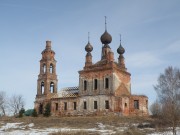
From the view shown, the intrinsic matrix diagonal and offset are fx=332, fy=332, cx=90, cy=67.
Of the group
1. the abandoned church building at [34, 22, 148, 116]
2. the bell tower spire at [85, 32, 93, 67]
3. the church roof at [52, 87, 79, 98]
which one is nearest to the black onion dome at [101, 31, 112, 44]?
the abandoned church building at [34, 22, 148, 116]

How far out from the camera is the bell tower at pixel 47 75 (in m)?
48.1

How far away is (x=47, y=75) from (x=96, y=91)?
860cm

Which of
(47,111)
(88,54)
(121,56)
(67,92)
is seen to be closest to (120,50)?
(121,56)

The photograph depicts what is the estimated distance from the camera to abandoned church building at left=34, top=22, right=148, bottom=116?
42.5 meters

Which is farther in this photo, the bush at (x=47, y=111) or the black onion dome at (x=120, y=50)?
the black onion dome at (x=120, y=50)

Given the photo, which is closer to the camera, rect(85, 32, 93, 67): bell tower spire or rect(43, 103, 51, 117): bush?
rect(85, 32, 93, 67): bell tower spire

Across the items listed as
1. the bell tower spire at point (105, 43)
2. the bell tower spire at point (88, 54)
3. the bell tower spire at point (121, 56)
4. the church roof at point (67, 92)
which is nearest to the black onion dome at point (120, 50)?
the bell tower spire at point (121, 56)

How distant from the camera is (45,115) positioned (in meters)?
45.8

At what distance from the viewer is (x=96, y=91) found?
4356 centimetres

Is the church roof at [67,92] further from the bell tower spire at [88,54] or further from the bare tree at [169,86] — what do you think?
the bare tree at [169,86]

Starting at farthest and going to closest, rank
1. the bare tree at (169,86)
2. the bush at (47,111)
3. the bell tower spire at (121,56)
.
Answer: the bell tower spire at (121,56)
the bush at (47,111)
the bare tree at (169,86)

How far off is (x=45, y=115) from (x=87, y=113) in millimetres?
6239

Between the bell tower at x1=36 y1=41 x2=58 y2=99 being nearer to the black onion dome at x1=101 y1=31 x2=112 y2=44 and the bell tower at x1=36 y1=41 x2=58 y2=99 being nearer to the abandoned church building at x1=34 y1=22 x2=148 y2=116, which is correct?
the abandoned church building at x1=34 y1=22 x2=148 y2=116

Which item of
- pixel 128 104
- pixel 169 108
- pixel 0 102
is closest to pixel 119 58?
pixel 128 104
